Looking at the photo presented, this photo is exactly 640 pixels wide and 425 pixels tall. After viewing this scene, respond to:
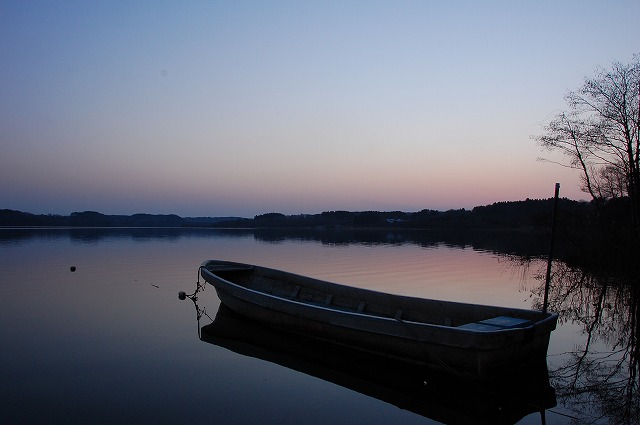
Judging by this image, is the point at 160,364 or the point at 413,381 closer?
the point at 413,381

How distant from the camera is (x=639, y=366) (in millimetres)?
7898

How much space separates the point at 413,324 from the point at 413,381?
2.83ft

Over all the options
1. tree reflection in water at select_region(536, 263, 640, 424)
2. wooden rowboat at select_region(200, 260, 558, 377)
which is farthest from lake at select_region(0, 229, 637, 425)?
wooden rowboat at select_region(200, 260, 558, 377)

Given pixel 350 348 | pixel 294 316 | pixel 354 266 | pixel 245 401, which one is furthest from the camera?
pixel 354 266

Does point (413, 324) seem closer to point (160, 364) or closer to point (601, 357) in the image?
point (601, 357)

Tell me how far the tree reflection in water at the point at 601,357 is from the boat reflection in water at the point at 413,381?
373mm

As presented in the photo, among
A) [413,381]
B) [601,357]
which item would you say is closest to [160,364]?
[413,381]

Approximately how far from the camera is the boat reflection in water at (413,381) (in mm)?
6332

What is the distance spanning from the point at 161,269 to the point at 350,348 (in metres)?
15.6

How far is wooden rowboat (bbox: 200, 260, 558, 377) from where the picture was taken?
6.84 m

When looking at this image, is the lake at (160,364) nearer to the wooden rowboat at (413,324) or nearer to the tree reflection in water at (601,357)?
the tree reflection in water at (601,357)

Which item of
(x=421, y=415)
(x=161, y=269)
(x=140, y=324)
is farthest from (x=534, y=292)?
(x=161, y=269)

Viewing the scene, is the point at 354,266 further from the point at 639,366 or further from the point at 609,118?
the point at 639,366

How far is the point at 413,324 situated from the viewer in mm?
7359
